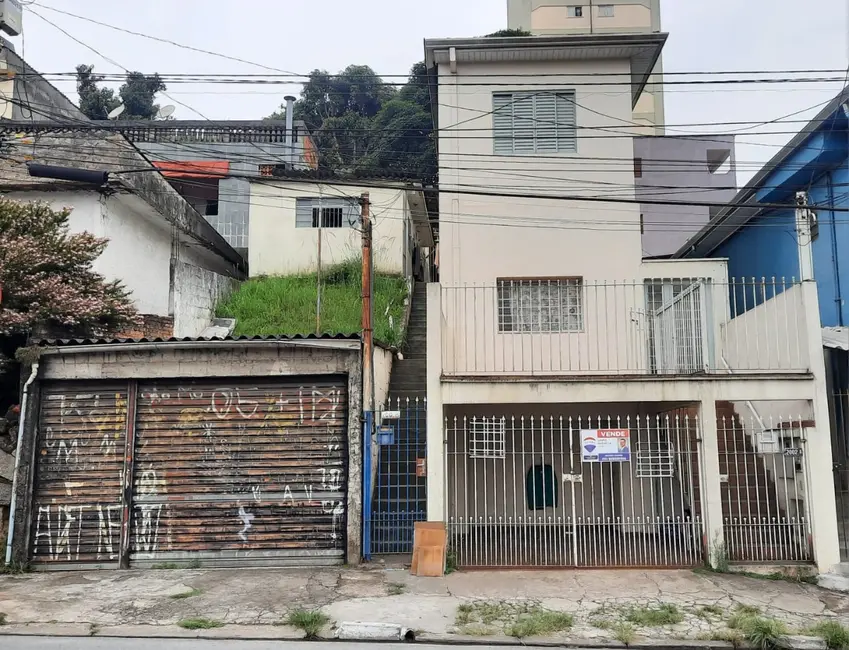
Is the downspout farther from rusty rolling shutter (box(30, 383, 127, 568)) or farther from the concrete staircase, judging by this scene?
rusty rolling shutter (box(30, 383, 127, 568))

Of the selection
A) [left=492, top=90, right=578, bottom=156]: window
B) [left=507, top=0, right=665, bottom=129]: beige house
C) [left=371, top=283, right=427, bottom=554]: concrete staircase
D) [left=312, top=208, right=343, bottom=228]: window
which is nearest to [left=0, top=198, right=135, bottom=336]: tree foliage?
[left=371, top=283, right=427, bottom=554]: concrete staircase

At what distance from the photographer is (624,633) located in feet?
20.2

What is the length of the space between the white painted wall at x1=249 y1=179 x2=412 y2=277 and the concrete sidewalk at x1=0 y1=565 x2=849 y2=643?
37.6 ft

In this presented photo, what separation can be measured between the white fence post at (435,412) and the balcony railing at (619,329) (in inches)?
10.4

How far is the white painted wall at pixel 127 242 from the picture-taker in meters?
13.0

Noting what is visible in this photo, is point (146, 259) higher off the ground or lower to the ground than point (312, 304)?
higher

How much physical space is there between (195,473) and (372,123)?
27.0 meters

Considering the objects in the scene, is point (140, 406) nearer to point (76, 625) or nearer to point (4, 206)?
point (76, 625)

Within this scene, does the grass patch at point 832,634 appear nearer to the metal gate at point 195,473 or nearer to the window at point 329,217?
the metal gate at point 195,473

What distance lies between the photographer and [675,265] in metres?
12.6

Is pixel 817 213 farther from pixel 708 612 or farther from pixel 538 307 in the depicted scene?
Result: pixel 708 612

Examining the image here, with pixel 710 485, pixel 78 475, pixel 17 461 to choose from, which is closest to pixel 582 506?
pixel 710 485

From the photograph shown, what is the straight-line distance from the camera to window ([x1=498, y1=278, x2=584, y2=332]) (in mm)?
12445

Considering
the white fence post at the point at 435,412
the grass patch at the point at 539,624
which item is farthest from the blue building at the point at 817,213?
the grass patch at the point at 539,624
